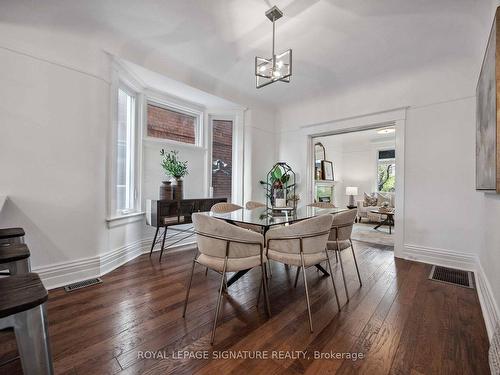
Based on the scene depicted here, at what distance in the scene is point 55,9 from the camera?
211cm

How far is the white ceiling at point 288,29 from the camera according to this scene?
2.11 metres

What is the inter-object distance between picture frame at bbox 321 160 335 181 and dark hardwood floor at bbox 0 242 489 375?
4.77m

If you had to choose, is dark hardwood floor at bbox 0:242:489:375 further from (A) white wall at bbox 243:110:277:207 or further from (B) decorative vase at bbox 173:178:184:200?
(A) white wall at bbox 243:110:277:207

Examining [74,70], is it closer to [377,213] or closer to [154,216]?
[154,216]

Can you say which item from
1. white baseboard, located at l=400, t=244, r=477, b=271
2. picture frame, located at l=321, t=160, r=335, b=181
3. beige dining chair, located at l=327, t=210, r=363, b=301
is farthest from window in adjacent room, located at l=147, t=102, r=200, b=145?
picture frame, located at l=321, t=160, r=335, b=181

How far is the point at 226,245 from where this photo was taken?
1.64 meters

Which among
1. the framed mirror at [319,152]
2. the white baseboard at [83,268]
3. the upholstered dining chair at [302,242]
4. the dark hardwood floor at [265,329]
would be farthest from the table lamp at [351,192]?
the white baseboard at [83,268]

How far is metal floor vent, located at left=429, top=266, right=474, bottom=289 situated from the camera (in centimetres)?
249

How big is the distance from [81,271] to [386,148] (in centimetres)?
833

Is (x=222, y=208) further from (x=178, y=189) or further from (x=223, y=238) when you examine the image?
(x=223, y=238)

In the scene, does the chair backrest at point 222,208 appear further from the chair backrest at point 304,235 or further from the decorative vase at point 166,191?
the chair backrest at point 304,235

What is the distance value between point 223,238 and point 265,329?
74 centimetres

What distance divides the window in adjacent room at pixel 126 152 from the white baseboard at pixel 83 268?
23.3 inches

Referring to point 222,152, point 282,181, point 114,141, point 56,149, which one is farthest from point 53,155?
point 282,181
